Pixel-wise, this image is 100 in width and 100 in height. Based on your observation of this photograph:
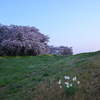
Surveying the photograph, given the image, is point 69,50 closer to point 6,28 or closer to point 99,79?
point 6,28

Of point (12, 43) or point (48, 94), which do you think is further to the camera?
point (12, 43)

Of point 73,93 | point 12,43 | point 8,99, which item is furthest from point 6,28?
point 73,93

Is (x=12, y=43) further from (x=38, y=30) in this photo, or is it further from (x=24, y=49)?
(x=38, y=30)

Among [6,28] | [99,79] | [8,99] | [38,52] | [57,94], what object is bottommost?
[8,99]

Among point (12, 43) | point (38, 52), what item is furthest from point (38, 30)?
point (12, 43)

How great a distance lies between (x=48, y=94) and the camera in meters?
2.98

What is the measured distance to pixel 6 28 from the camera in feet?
51.8

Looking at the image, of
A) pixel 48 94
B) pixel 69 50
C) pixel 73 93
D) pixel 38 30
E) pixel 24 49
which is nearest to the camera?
pixel 73 93

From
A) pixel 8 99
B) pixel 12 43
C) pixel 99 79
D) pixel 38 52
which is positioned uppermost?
pixel 12 43

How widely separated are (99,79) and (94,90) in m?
0.60

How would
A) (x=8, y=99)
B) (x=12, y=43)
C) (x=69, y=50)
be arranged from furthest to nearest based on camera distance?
(x=69, y=50)
(x=12, y=43)
(x=8, y=99)

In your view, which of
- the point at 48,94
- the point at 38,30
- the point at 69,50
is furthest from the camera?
the point at 69,50

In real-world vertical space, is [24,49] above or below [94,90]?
above

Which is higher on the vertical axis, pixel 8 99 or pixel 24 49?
pixel 24 49
